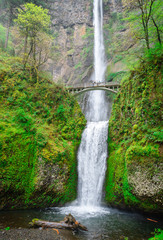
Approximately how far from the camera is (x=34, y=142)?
9.88 metres

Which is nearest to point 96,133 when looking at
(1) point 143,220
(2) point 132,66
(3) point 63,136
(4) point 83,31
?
(3) point 63,136

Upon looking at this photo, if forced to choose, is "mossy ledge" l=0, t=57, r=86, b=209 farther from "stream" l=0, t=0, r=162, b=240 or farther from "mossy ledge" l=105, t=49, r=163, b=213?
"mossy ledge" l=105, t=49, r=163, b=213

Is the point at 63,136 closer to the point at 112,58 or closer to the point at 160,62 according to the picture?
the point at 160,62

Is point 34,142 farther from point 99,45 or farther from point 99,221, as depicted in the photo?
point 99,45

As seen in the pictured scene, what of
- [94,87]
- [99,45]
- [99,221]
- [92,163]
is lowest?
[99,221]

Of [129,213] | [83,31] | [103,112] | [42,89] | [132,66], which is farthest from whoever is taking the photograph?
[83,31]

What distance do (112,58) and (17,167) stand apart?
87.0 feet

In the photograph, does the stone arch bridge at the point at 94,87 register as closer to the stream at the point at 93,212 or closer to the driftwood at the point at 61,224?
the stream at the point at 93,212

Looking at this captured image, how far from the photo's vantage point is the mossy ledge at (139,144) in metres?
7.29

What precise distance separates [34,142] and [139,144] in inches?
257

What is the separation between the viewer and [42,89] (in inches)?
547

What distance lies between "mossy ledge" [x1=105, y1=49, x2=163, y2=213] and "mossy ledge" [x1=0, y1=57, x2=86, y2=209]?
11.0 ft

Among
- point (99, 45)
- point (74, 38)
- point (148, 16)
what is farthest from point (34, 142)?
point (74, 38)

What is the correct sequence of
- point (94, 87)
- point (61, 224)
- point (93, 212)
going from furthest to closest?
point (94, 87)
point (93, 212)
point (61, 224)
